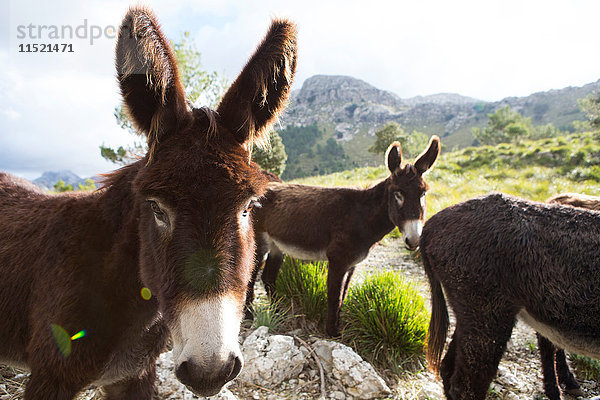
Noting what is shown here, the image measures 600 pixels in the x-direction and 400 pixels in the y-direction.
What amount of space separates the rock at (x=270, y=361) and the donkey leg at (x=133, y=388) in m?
1.50

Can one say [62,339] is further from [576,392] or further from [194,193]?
[576,392]

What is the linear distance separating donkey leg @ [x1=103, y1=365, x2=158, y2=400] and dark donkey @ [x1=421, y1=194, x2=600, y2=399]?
108 inches

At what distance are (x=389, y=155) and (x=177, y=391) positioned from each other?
4461 millimetres

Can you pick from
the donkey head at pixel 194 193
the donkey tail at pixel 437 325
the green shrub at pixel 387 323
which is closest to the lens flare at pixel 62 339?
the donkey head at pixel 194 193

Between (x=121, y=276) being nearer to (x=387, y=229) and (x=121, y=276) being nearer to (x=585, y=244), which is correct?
(x=585, y=244)

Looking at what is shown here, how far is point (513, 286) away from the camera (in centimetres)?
273

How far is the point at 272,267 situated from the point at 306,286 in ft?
3.45

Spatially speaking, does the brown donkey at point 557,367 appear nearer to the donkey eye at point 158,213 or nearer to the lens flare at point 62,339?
the donkey eye at point 158,213

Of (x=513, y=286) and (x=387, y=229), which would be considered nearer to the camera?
(x=513, y=286)

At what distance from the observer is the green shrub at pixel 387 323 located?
13.3 ft

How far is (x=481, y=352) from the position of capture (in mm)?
2756

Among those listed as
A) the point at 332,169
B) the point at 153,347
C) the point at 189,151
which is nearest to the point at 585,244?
the point at 189,151

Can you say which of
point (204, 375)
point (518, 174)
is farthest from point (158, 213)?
point (518, 174)

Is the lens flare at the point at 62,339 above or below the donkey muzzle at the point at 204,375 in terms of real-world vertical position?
below
